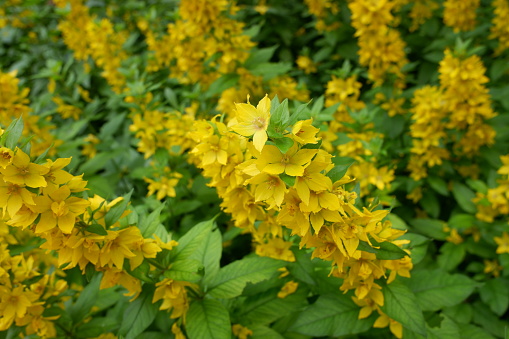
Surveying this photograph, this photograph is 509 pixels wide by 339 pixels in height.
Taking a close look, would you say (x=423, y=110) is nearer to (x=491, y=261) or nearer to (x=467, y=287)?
(x=491, y=261)

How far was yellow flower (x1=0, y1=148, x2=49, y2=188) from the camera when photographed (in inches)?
52.2

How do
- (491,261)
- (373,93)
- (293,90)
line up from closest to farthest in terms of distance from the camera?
(491,261) < (293,90) < (373,93)

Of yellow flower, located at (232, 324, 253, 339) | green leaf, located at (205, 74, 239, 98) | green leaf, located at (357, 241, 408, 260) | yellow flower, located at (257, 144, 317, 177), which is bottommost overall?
yellow flower, located at (232, 324, 253, 339)

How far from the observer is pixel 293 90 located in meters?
3.45

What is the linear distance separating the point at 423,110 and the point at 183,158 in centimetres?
194

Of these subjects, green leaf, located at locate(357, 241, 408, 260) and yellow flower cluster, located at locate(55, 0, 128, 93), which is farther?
yellow flower cluster, located at locate(55, 0, 128, 93)

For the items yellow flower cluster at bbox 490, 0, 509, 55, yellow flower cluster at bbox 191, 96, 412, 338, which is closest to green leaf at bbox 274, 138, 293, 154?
yellow flower cluster at bbox 191, 96, 412, 338

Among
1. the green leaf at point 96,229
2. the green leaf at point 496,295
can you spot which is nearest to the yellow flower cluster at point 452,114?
the green leaf at point 496,295

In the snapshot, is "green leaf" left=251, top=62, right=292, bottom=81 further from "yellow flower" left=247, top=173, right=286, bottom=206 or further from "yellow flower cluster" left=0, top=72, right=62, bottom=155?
"yellow flower" left=247, top=173, right=286, bottom=206

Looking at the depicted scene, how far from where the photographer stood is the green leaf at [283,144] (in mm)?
1255

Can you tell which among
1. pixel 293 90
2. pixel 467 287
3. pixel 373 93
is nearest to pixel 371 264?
pixel 467 287

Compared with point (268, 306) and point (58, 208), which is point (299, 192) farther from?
point (268, 306)

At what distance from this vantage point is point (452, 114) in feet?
10.2

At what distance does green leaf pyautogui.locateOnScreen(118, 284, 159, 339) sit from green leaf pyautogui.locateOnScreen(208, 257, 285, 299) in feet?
0.94
